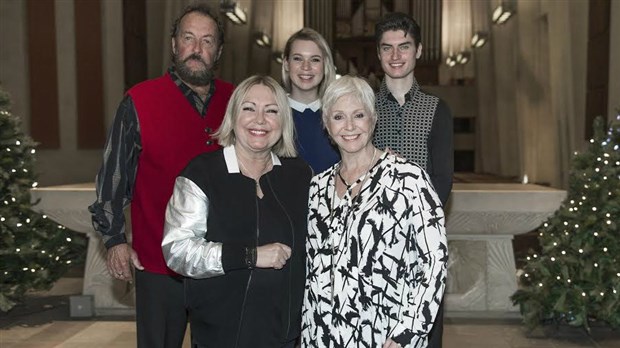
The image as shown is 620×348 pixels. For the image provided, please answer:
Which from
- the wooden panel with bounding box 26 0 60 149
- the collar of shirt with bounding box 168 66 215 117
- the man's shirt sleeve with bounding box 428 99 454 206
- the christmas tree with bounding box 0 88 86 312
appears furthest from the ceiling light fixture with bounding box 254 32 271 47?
the man's shirt sleeve with bounding box 428 99 454 206

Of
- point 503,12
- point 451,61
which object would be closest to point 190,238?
point 503,12

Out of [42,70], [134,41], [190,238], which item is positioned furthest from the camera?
[134,41]

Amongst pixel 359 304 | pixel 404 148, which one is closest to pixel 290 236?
pixel 359 304

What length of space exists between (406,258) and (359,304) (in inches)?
7.3

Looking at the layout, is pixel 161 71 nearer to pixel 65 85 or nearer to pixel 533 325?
pixel 65 85

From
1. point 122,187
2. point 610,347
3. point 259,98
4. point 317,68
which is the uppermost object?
point 317,68

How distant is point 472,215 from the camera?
5473 millimetres

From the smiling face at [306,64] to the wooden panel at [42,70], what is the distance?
7.54 metres

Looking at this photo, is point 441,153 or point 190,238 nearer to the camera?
point 190,238

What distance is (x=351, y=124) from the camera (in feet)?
6.75

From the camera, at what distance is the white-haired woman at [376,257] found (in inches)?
76.7

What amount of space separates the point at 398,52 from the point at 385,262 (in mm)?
949

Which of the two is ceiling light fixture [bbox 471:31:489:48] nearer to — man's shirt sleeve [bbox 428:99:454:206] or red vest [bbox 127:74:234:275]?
man's shirt sleeve [bbox 428:99:454:206]

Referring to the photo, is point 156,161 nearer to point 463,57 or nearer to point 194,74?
point 194,74
